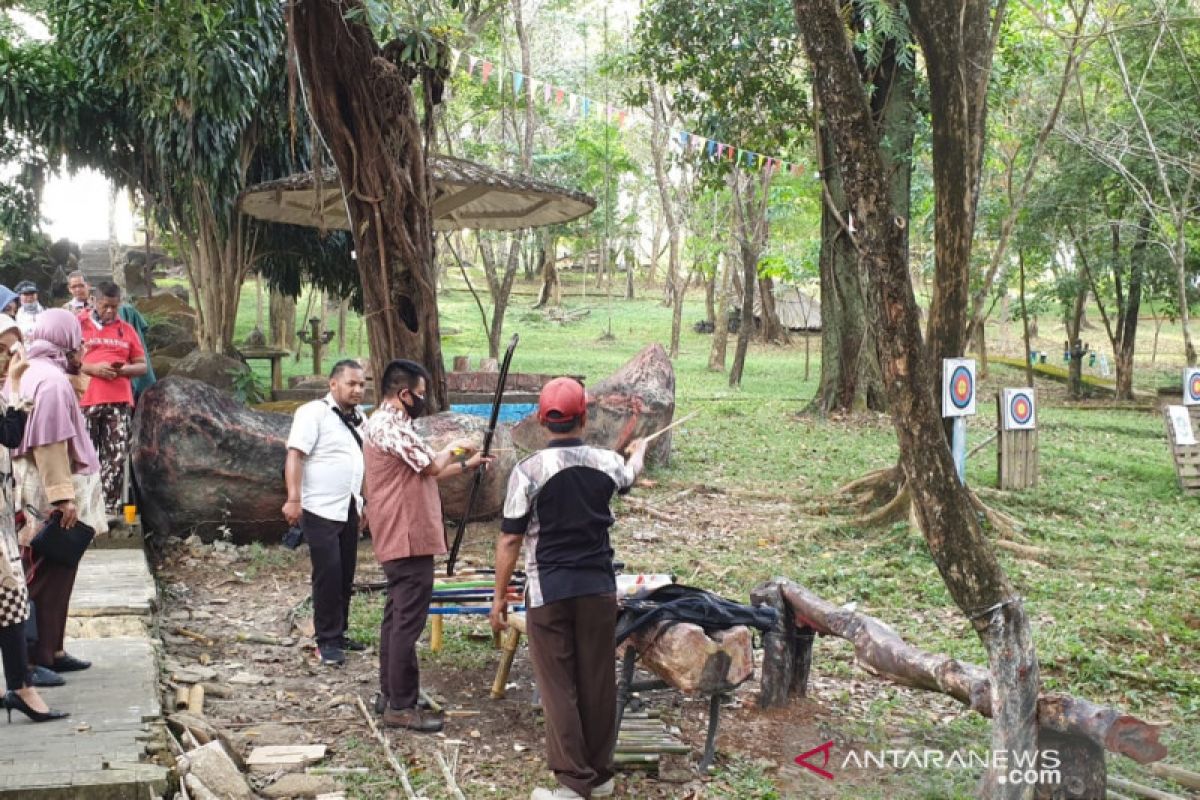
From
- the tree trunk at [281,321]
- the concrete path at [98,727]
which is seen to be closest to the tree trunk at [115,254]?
the tree trunk at [281,321]

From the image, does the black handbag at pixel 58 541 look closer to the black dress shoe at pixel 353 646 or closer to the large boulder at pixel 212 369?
the black dress shoe at pixel 353 646

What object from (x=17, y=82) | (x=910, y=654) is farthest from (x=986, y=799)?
(x=17, y=82)

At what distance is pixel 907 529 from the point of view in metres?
9.27

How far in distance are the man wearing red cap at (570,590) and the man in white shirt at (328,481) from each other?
6.31 ft

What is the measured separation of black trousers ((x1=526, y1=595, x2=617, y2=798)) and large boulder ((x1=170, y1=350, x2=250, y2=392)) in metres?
10.0

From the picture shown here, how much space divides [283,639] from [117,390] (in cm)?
246

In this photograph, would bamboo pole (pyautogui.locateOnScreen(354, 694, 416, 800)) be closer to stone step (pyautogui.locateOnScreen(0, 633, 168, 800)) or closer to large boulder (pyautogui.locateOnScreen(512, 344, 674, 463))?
stone step (pyautogui.locateOnScreen(0, 633, 168, 800))

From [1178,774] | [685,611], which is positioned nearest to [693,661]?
[685,611]

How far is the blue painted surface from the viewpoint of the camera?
12297 mm

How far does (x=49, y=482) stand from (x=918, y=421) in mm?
3601

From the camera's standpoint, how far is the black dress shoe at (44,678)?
15.8 feet

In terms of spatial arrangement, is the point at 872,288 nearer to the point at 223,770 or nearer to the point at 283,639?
the point at 223,770

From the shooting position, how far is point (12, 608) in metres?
4.31

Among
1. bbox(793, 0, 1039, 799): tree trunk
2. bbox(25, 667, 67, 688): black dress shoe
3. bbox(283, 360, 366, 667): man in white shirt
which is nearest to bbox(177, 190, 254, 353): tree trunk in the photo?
bbox(283, 360, 366, 667): man in white shirt
